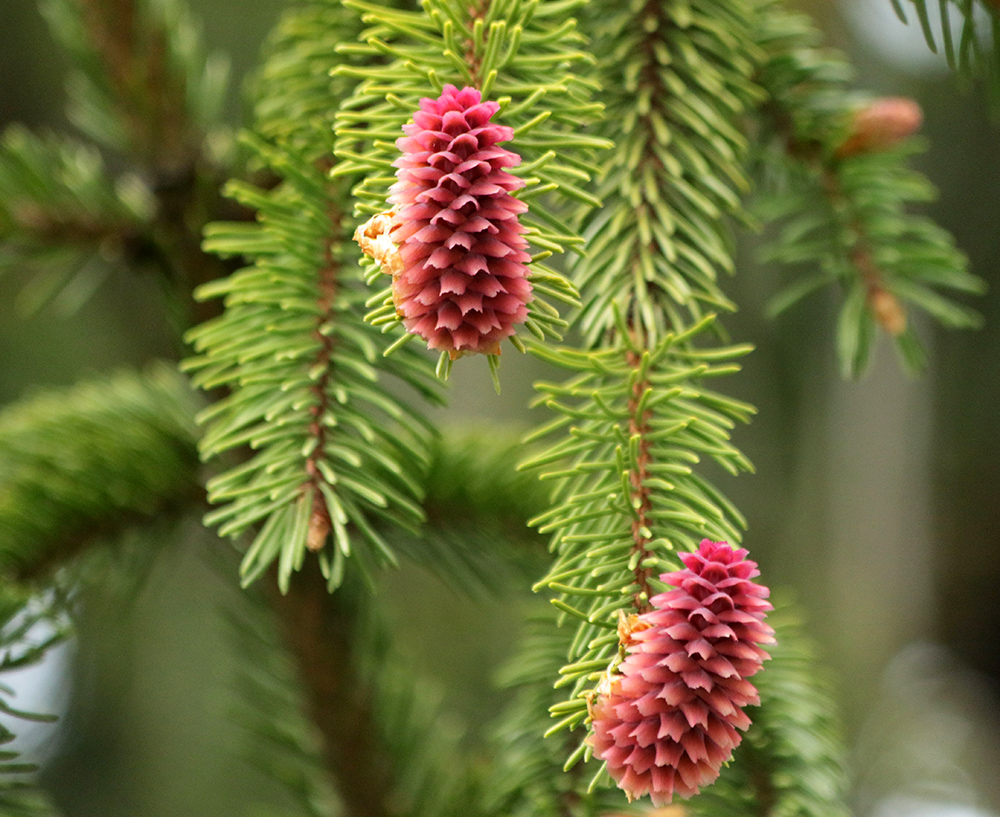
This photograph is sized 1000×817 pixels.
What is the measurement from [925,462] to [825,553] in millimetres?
466

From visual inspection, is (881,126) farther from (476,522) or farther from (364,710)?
(364,710)

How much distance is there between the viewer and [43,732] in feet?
3.84

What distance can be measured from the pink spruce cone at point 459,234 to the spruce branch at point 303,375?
0.08 meters

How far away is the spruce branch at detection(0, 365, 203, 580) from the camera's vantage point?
0.44m

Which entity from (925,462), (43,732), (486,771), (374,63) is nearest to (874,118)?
(374,63)

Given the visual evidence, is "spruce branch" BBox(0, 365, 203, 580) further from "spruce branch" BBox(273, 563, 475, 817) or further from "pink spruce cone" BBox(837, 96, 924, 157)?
"pink spruce cone" BBox(837, 96, 924, 157)

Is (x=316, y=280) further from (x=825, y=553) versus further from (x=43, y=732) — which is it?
(x=825, y=553)

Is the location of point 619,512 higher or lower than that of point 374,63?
lower

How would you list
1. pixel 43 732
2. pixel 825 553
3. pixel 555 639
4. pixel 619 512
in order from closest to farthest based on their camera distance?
pixel 619 512 < pixel 555 639 < pixel 43 732 < pixel 825 553

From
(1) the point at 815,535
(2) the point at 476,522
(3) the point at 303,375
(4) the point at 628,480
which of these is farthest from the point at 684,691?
(1) the point at 815,535

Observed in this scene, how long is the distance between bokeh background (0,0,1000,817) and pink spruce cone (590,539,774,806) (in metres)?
0.95

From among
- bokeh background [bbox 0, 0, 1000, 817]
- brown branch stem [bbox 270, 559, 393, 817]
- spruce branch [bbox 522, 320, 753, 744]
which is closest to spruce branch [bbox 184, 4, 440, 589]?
spruce branch [bbox 522, 320, 753, 744]

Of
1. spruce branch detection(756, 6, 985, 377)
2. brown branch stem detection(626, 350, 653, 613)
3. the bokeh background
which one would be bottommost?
the bokeh background

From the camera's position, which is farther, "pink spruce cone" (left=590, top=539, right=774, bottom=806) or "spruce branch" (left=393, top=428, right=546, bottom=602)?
→ "spruce branch" (left=393, top=428, right=546, bottom=602)
